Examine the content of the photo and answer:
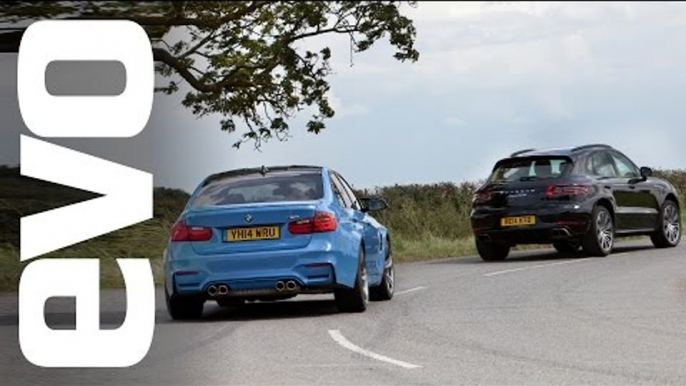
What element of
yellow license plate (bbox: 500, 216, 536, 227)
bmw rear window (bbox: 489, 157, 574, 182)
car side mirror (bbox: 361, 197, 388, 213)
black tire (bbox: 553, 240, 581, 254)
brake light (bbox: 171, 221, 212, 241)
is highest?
bmw rear window (bbox: 489, 157, 574, 182)

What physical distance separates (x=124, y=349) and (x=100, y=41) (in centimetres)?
266

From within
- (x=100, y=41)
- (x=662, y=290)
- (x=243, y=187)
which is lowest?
(x=662, y=290)

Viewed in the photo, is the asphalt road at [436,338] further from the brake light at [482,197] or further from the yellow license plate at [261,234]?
the brake light at [482,197]

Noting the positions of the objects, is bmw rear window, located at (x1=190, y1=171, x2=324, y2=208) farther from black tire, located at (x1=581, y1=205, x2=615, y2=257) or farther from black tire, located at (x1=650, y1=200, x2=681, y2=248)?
black tire, located at (x1=650, y1=200, x2=681, y2=248)

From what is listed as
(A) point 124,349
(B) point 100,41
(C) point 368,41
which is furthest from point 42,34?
(C) point 368,41

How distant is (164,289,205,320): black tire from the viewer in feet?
55.5

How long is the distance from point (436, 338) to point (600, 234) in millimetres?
12167

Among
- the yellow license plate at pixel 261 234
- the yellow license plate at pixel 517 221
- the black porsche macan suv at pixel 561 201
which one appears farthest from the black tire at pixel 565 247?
the yellow license plate at pixel 261 234

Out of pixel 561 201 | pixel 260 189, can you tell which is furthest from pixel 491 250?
pixel 260 189

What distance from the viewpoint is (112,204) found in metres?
12.3

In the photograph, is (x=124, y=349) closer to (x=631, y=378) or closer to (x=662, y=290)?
(x=631, y=378)

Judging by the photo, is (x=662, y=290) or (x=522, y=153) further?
(x=522, y=153)

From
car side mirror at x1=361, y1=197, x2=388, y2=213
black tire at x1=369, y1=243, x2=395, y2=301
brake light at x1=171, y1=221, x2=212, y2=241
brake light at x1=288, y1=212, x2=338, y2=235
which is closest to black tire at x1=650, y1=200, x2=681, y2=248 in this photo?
black tire at x1=369, y1=243, x2=395, y2=301

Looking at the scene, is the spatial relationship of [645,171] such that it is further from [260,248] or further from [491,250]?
[260,248]
